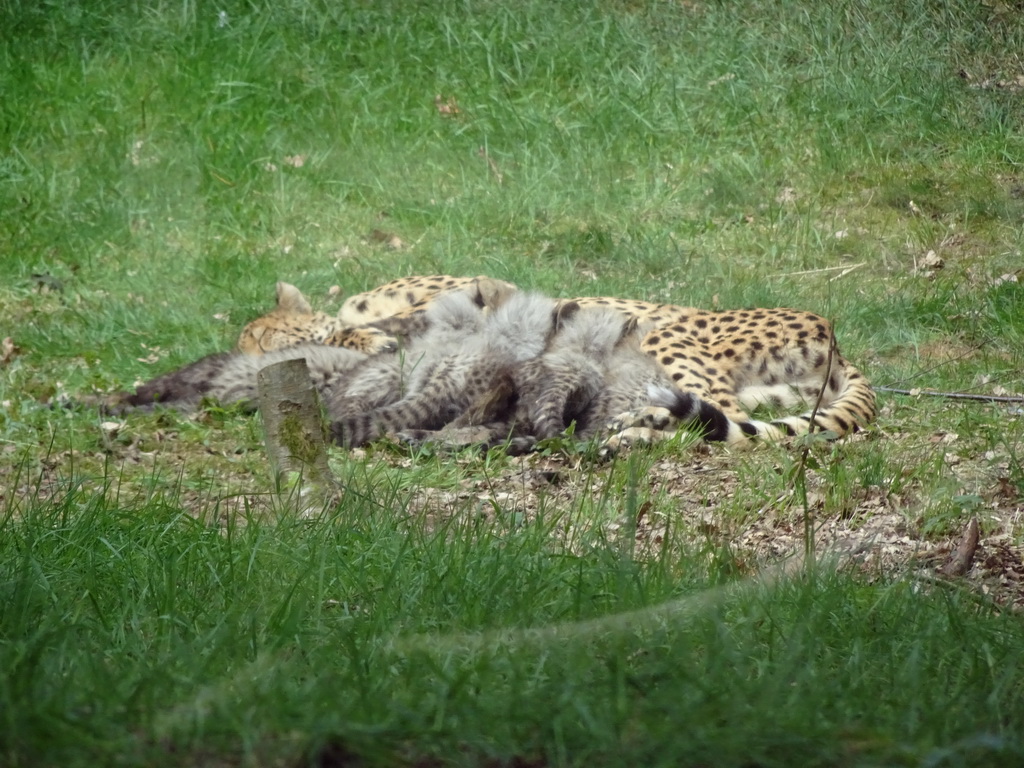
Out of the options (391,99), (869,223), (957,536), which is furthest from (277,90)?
(957,536)

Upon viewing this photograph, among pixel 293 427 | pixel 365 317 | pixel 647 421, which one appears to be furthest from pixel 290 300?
pixel 293 427

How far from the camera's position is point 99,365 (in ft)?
24.3

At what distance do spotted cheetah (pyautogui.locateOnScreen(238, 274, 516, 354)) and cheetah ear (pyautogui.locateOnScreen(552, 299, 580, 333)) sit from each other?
32cm

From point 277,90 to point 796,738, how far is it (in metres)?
9.30

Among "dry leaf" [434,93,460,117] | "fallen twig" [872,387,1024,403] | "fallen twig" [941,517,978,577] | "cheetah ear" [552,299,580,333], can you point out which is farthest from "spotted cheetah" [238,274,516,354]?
"fallen twig" [941,517,978,577]

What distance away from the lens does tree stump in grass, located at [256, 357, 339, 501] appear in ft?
13.9

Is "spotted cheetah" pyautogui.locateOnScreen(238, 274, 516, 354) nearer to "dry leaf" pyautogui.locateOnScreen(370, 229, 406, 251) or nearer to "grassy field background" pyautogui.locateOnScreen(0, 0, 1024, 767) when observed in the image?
"grassy field background" pyautogui.locateOnScreen(0, 0, 1024, 767)

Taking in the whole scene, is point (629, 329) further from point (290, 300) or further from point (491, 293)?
point (290, 300)

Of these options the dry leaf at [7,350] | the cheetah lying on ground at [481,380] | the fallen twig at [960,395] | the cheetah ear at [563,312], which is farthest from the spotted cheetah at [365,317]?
the fallen twig at [960,395]

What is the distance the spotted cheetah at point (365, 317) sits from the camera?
22.6 feet

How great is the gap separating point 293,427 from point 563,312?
2.64 metres

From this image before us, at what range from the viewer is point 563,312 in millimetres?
6676

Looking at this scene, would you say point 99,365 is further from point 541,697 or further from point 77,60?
point 541,697

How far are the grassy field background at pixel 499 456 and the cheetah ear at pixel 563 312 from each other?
3.20 feet
